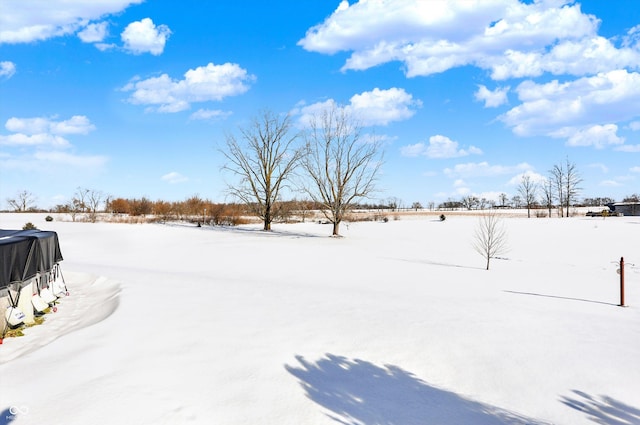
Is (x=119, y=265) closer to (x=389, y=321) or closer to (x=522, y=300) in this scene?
(x=389, y=321)

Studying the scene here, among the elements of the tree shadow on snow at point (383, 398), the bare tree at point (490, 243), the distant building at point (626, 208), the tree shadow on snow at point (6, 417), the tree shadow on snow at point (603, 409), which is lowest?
the tree shadow on snow at point (603, 409)

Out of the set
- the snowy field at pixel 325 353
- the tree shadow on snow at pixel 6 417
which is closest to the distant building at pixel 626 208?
the snowy field at pixel 325 353

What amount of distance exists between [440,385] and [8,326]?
8159 millimetres

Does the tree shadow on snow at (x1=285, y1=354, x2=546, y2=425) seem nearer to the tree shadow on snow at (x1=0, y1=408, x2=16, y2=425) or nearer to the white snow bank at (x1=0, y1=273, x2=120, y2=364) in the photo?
the tree shadow on snow at (x1=0, y1=408, x2=16, y2=425)

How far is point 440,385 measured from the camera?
18.2 ft

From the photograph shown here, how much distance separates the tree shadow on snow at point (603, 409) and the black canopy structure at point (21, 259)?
10.1 metres

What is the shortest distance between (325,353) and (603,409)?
12.3ft

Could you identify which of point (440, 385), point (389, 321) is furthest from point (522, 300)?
point (440, 385)

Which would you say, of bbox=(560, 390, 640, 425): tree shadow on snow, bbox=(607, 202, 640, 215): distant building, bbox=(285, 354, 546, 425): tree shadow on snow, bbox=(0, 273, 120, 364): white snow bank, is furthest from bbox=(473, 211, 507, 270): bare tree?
bbox=(607, 202, 640, 215): distant building

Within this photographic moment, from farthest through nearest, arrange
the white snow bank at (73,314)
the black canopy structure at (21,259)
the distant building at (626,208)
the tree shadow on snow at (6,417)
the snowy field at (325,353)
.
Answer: the distant building at (626,208), the black canopy structure at (21,259), the white snow bank at (73,314), the snowy field at (325,353), the tree shadow on snow at (6,417)

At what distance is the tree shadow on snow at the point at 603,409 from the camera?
185 inches

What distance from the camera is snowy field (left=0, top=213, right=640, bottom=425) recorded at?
473 centimetres

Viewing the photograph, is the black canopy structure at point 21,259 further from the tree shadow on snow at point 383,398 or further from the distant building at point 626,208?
the distant building at point 626,208

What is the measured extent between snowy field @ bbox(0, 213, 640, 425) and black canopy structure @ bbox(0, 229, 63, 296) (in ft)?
3.87
